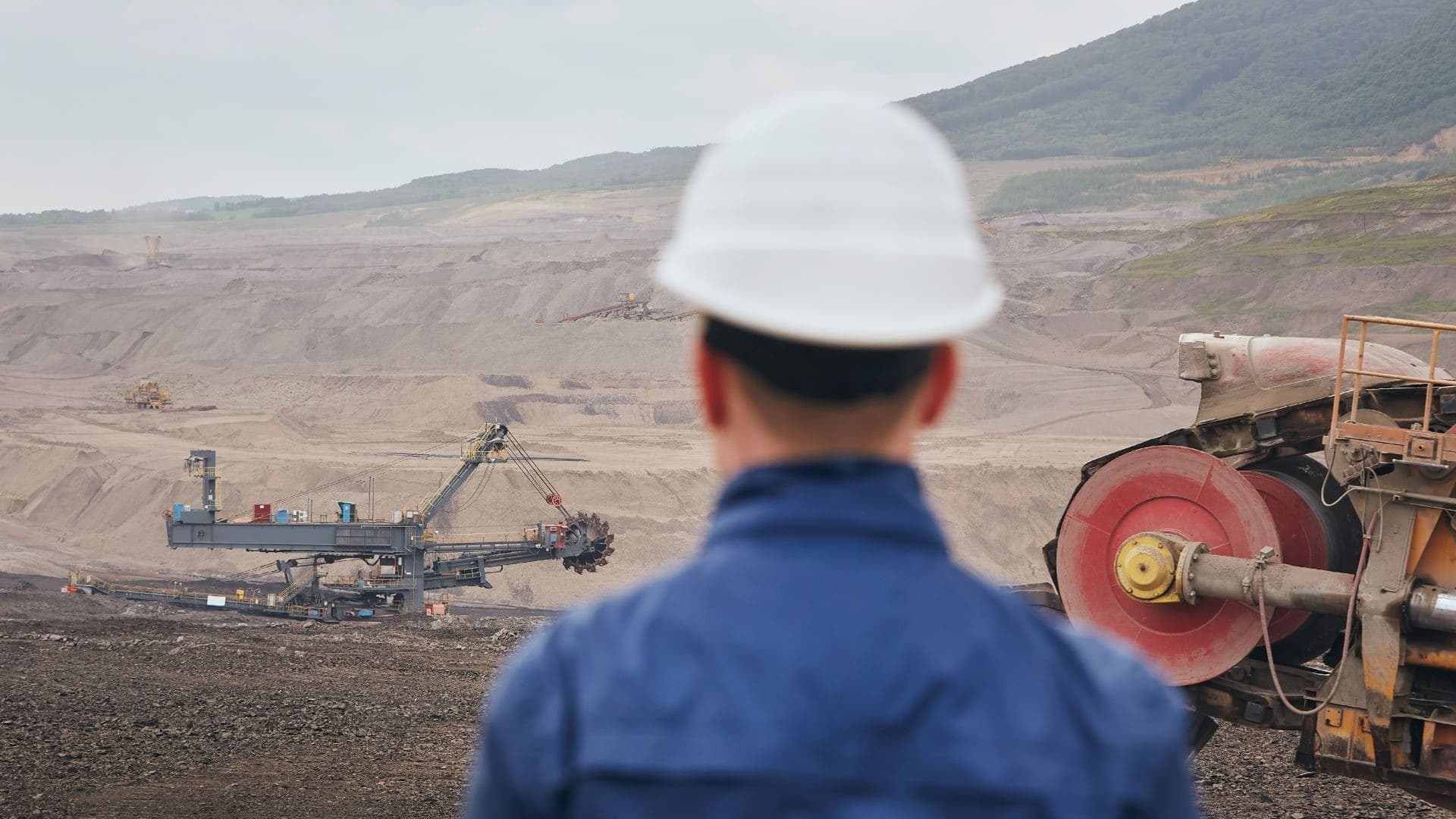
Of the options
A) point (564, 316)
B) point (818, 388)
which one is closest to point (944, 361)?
point (818, 388)

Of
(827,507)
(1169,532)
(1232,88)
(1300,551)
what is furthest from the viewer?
(1232,88)

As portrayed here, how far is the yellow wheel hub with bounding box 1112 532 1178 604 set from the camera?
25.5 feet

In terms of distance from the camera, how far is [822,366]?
1.45 metres

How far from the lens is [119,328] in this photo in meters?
74.4

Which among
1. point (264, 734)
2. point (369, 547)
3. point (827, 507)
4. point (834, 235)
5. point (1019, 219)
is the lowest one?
point (369, 547)

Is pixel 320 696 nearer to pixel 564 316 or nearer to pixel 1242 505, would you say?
pixel 1242 505

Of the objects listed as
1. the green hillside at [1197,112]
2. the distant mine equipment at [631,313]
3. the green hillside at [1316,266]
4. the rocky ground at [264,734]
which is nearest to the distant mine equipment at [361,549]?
the rocky ground at [264,734]

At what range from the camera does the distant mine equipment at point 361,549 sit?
24.5 metres

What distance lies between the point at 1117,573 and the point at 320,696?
10265 mm

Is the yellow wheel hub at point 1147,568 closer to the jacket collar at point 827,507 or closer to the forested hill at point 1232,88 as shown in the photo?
the jacket collar at point 827,507

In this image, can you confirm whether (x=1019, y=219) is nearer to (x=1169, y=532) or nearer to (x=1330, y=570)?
(x=1330, y=570)

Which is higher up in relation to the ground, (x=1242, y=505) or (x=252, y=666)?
(x=1242, y=505)

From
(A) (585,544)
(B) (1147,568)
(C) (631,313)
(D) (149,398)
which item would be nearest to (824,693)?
(B) (1147,568)

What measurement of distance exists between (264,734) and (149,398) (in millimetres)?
44207
